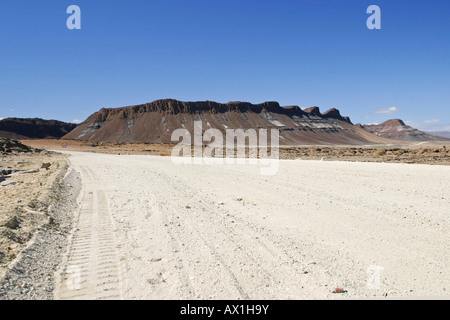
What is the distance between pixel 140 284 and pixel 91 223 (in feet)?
11.6

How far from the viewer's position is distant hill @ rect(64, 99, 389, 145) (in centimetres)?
15062

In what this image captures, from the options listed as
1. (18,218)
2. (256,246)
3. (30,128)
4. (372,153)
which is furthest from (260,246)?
(30,128)

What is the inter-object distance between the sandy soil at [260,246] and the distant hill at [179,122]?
136 metres

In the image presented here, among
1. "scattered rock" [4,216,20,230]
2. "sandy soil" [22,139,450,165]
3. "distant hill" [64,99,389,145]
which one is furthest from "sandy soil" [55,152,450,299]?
"distant hill" [64,99,389,145]

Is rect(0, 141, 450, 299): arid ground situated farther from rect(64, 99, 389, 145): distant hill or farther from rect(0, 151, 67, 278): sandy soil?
rect(64, 99, 389, 145): distant hill

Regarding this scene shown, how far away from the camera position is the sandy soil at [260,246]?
390 centimetres

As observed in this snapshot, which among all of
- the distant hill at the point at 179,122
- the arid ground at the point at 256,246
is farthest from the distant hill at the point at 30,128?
the arid ground at the point at 256,246

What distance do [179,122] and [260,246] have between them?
155451mm

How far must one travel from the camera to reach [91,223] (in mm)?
6988

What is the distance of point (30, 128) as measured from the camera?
557 ft

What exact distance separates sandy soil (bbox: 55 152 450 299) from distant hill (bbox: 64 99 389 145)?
5354 inches

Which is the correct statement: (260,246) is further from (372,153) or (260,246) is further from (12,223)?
(372,153)
